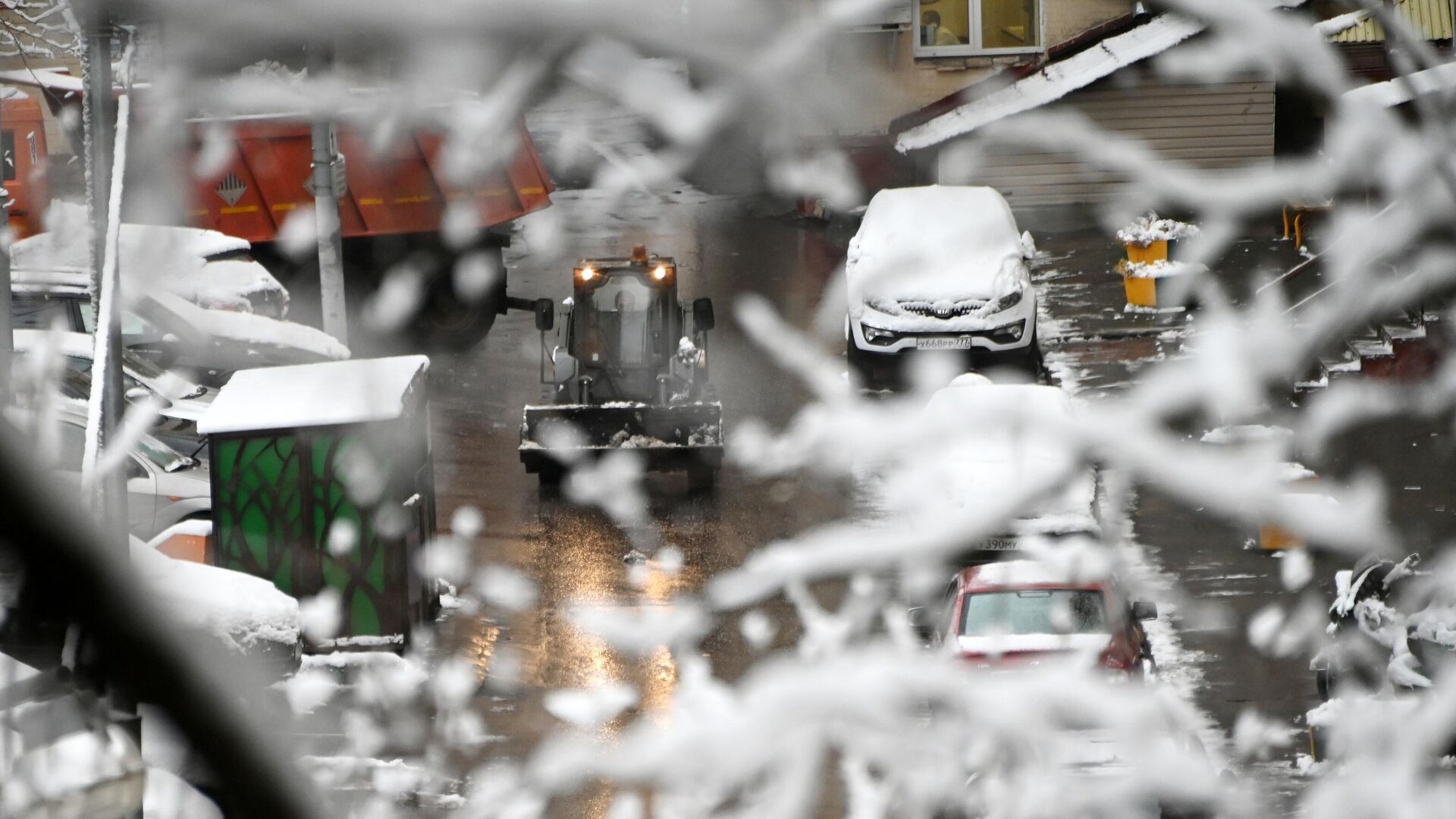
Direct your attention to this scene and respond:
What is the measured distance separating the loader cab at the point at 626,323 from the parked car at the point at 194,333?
2196 millimetres

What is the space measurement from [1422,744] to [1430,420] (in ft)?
50.4

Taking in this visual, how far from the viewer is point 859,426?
184 centimetres

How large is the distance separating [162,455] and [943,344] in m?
8.13

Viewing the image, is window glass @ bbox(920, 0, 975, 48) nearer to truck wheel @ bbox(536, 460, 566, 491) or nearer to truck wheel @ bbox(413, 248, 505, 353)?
truck wheel @ bbox(413, 248, 505, 353)

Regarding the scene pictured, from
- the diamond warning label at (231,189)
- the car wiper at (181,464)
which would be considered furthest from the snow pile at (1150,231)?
the car wiper at (181,464)

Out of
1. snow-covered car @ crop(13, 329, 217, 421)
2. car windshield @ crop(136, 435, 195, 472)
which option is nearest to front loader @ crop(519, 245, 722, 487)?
snow-covered car @ crop(13, 329, 217, 421)

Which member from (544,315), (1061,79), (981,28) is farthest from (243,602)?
(981,28)

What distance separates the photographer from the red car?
929cm

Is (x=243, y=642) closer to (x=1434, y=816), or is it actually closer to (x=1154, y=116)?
(x=1434, y=816)

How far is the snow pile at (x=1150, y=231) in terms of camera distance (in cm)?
2058

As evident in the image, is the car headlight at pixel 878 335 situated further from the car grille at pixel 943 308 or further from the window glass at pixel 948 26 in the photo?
the window glass at pixel 948 26

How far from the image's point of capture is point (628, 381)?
1566cm

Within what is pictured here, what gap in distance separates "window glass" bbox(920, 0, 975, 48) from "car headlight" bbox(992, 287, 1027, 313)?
11.3 meters

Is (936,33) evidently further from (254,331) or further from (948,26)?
(254,331)
